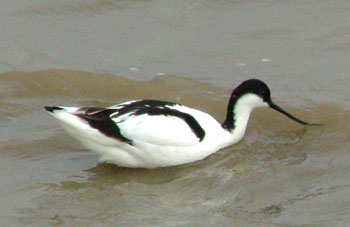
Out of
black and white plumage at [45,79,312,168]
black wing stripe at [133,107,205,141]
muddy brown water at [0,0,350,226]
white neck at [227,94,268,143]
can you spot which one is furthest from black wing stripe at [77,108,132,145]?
white neck at [227,94,268,143]

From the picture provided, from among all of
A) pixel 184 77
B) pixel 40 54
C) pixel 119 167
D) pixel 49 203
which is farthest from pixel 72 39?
pixel 49 203

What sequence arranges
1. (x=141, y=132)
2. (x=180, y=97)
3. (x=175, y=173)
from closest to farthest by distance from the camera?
(x=141, y=132)
(x=175, y=173)
(x=180, y=97)

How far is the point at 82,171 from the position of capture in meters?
7.92

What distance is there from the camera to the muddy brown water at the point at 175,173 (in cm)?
689

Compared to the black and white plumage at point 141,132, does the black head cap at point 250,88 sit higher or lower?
higher

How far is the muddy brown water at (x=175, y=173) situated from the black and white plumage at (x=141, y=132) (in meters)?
0.15

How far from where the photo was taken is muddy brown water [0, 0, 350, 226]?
705 cm

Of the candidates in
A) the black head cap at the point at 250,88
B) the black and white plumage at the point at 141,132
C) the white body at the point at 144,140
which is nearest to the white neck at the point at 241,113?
the black head cap at the point at 250,88

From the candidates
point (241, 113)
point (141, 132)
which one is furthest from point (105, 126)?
point (241, 113)

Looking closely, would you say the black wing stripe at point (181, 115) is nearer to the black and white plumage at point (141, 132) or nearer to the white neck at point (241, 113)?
the black and white plumage at point (141, 132)

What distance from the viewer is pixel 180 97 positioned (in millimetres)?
9586

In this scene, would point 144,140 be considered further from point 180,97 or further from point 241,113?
point 180,97

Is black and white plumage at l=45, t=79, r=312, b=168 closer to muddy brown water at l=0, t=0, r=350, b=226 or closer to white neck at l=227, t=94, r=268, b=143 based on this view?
muddy brown water at l=0, t=0, r=350, b=226

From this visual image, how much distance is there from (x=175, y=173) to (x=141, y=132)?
514mm
